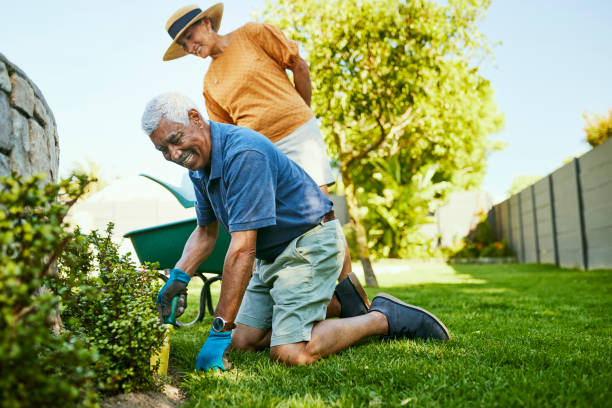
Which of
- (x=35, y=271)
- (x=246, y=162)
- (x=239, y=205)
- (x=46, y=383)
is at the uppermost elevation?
(x=246, y=162)

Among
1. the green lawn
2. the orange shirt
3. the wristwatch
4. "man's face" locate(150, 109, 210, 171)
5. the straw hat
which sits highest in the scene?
the straw hat

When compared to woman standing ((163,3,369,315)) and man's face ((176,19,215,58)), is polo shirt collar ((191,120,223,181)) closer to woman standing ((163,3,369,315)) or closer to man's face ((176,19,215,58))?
woman standing ((163,3,369,315))

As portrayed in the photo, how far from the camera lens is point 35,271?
37.6 inches

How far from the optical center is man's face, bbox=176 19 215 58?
2791 millimetres

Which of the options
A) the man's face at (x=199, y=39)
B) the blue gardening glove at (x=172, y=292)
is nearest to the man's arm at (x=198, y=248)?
the blue gardening glove at (x=172, y=292)

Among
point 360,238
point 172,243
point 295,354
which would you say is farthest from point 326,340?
point 360,238

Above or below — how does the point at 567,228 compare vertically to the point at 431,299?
above

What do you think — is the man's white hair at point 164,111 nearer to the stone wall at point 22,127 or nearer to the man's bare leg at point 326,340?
the stone wall at point 22,127

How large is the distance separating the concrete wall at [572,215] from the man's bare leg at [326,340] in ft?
18.7

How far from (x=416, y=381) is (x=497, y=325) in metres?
1.41

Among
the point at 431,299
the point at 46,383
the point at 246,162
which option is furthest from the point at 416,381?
the point at 431,299

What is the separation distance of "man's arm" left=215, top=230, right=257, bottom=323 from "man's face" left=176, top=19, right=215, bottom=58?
1.47m

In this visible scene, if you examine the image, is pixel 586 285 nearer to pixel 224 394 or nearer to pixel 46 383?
pixel 224 394

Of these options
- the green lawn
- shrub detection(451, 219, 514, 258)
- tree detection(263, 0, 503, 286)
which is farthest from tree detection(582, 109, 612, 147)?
the green lawn
